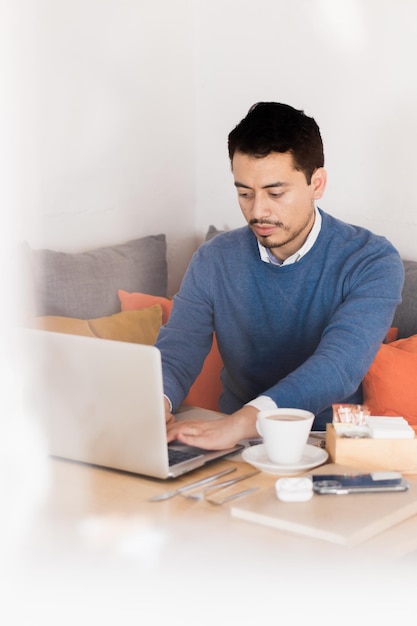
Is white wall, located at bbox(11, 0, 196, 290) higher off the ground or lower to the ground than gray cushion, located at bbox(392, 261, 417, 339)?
higher

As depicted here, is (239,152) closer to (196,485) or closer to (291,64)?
(196,485)

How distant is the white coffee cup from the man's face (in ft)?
1.75

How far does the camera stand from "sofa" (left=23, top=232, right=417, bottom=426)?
1.98 meters

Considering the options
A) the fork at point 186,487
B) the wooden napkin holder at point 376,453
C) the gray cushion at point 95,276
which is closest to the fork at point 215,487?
the fork at point 186,487

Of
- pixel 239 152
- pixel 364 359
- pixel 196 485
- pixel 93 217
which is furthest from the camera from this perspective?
pixel 93 217

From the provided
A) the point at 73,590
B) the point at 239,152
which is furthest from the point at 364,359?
the point at 73,590

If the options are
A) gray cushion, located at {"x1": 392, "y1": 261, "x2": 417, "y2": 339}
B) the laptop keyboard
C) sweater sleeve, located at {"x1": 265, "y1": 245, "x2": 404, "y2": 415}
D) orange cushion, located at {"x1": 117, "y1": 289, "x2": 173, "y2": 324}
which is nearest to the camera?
the laptop keyboard

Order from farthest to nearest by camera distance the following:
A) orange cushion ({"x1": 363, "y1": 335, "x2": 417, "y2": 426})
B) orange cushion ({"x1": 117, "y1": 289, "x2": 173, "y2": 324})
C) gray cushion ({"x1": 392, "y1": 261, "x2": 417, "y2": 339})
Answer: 1. orange cushion ({"x1": 117, "y1": 289, "x2": 173, "y2": 324})
2. gray cushion ({"x1": 392, "y1": 261, "x2": 417, "y2": 339})
3. orange cushion ({"x1": 363, "y1": 335, "x2": 417, "y2": 426})

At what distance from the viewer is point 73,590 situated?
3.05ft

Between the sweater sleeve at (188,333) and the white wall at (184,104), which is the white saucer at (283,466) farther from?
the white wall at (184,104)

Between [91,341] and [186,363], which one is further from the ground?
[91,341]

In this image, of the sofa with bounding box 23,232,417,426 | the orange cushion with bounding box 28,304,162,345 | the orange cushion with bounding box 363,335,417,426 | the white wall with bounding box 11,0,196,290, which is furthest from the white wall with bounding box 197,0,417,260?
the orange cushion with bounding box 28,304,162,345

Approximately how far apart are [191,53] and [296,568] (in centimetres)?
215

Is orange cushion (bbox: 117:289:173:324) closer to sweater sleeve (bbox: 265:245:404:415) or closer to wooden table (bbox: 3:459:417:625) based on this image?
sweater sleeve (bbox: 265:245:404:415)
